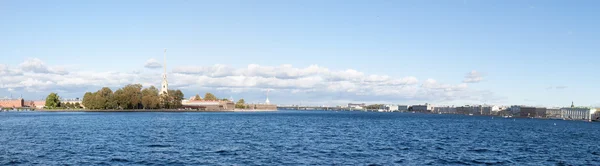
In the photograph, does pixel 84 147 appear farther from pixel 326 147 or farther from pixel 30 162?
pixel 326 147

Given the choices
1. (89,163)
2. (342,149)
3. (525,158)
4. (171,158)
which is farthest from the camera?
(342,149)

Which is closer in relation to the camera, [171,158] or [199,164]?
[199,164]

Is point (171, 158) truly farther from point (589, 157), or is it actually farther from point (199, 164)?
point (589, 157)

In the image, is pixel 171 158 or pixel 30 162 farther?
pixel 171 158

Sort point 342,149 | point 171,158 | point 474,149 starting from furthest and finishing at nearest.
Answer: point 474,149
point 342,149
point 171,158

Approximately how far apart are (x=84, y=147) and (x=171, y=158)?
39.0 feet

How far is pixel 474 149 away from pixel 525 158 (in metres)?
7.45

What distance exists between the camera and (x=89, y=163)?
3550 centimetres

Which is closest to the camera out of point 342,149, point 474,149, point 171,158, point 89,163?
point 89,163

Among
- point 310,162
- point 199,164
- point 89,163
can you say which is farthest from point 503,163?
point 89,163

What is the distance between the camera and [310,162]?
37.5 m

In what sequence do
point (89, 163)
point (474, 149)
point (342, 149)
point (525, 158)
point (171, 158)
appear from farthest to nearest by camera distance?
point (474, 149) → point (342, 149) → point (525, 158) → point (171, 158) → point (89, 163)

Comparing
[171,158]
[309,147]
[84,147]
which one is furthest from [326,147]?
[84,147]

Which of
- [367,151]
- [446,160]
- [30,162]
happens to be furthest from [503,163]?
[30,162]
